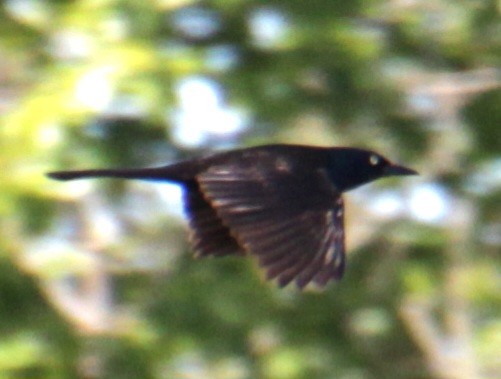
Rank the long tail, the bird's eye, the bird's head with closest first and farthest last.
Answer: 1. the long tail
2. the bird's head
3. the bird's eye

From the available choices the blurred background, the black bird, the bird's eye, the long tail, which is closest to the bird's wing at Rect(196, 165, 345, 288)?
the black bird

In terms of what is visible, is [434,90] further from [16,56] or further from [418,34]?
[16,56]

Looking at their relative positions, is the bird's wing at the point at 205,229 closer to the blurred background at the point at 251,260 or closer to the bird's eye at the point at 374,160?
the bird's eye at the point at 374,160

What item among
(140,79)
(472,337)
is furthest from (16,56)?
(472,337)

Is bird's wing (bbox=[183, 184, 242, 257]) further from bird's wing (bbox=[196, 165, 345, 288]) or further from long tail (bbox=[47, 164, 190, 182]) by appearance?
bird's wing (bbox=[196, 165, 345, 288])

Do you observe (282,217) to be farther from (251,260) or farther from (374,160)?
(251,260)

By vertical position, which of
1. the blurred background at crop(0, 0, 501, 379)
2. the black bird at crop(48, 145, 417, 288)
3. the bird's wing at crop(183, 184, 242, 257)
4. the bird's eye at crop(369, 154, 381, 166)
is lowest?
the blurred background at crop(0, 0, 501, 379)

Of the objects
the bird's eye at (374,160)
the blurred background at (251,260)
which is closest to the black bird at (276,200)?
the bird's eye at (374,160)
